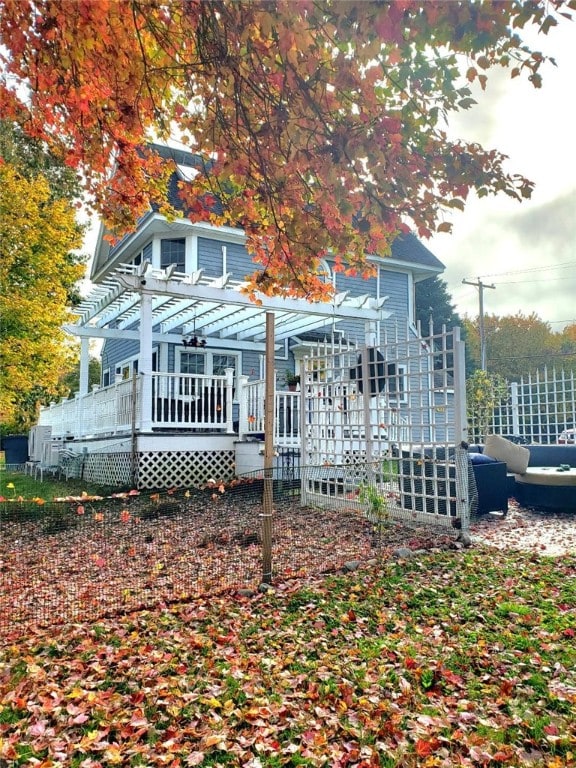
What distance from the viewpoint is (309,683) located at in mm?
2689

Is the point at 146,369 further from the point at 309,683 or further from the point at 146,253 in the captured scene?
the point at 309,683

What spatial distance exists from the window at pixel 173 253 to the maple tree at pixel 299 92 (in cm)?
853

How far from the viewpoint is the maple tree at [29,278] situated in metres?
13.5

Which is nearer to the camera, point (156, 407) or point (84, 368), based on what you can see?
point (156, 407)

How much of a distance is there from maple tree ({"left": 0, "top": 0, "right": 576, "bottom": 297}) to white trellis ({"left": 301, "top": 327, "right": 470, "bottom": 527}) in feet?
6.16

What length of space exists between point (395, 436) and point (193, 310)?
20.2ft

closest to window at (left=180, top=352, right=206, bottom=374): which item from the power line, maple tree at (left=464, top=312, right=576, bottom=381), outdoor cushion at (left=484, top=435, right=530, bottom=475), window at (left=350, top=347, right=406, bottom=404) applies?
window at (left=350, top=347, right=406, bottom=404)

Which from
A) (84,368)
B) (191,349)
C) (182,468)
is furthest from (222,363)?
(182,468)

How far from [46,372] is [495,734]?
48.6 feet

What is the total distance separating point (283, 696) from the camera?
8.47 ft

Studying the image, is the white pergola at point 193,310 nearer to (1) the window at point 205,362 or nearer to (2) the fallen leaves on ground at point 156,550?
(1) the window at point 205,362

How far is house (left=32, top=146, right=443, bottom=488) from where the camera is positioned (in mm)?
9586

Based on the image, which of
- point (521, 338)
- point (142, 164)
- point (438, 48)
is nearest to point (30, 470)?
point (142, 164)

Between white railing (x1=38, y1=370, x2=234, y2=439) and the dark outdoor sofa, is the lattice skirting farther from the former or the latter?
the dark outdoor sofa
